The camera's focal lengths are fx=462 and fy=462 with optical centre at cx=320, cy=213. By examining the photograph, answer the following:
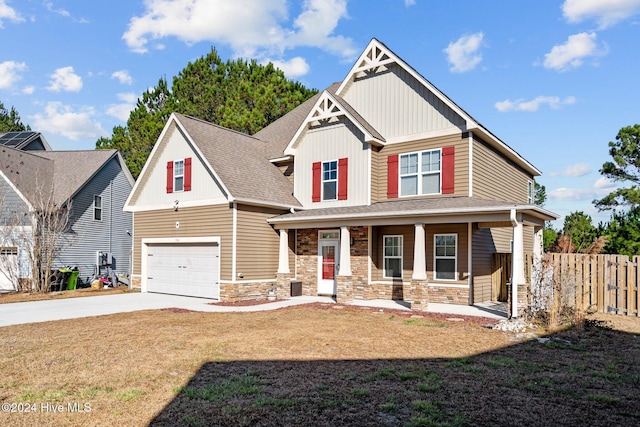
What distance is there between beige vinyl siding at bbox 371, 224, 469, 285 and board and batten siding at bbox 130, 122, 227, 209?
19.5 feet

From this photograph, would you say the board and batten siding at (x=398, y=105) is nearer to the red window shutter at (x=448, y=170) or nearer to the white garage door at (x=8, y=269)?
the red window shutter at (x=448, y=170)

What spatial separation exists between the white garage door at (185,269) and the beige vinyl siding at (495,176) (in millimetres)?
9822

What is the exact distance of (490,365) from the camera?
7.51 m

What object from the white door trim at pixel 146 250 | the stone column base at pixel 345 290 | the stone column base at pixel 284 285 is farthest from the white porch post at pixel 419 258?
the white door trim at pixel 146 250

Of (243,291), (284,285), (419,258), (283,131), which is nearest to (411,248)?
(419,258)

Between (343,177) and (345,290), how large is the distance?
4.48m

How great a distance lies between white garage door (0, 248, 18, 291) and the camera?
876 inches

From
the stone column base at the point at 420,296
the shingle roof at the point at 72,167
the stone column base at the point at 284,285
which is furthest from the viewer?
the shingle roof at the point at 72,167

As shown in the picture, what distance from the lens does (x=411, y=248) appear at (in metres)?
16.3

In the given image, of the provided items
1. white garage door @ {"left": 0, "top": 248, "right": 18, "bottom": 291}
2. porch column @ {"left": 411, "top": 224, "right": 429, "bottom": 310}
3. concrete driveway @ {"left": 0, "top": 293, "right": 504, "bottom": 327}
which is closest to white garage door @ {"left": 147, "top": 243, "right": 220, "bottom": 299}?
concrete driveway @ {"left": 0, "top": 293, "right": 504, "bottom": 327}

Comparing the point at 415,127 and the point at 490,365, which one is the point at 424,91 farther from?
the point at 490,365

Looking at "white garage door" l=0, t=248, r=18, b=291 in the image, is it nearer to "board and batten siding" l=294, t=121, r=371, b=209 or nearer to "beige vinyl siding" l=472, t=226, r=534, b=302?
"board and batten siding" l=294, t=121, r=371, b=209

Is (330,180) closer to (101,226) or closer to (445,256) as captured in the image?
(445,256)

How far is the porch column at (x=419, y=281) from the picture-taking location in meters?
13.9
